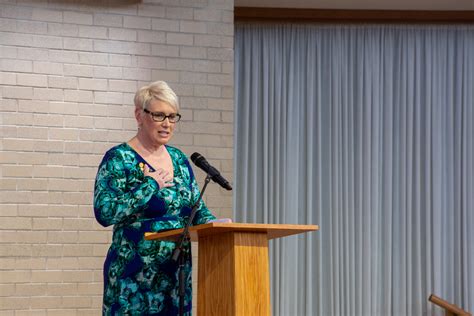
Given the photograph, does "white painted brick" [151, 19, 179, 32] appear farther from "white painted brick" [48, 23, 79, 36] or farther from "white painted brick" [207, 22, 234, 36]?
"white painted brick" [48, 23, 79, 36]

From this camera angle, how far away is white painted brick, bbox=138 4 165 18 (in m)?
5.96

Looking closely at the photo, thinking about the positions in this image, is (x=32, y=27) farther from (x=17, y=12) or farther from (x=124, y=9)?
(x=124, y=9)

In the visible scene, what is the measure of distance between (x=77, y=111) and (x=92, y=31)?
0.59 m

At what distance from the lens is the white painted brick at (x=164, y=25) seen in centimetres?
596

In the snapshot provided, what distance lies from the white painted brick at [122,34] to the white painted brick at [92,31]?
5 cm

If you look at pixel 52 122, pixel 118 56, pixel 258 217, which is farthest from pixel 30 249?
pixel 258 217

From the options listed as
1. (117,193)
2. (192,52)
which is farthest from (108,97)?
(117,193)

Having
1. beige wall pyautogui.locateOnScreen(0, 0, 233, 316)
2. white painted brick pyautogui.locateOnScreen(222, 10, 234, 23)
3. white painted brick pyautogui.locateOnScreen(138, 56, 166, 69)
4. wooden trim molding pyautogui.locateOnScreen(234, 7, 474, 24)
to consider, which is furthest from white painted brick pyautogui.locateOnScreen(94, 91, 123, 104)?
wooden trim molding pyautogui.locateOnScreen(234, 7, 474, 24)

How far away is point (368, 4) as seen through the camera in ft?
22.4

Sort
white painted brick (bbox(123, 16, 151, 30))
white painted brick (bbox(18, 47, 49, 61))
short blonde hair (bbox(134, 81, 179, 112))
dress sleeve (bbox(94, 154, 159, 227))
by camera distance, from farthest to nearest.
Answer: white painted brick (bbox(123, 16, 151, 30))
white painted brick (bbox(18, 47, 49, 61))
short blonde hair (bbox(134, 81, 179, 112))
dress sleeve (bbox(94, 154, 159, 227))

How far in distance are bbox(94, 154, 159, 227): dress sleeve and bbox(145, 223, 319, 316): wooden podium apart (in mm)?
297

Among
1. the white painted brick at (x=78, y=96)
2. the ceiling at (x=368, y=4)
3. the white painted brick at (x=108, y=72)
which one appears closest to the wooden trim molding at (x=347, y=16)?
the ceiling at (x=368, y=4)

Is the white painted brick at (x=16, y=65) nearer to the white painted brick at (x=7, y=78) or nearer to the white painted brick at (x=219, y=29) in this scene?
the white painted brick at (x=7, y=78)

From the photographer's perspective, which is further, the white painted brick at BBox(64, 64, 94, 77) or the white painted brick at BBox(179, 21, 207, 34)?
the white painted brick at BBox(179, 21, 207, 34)
